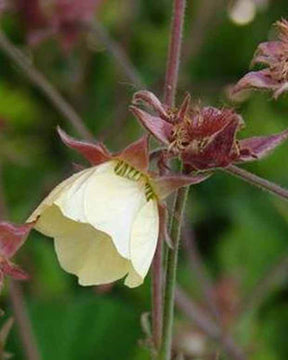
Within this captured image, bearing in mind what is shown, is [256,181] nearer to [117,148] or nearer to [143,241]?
[143,241]

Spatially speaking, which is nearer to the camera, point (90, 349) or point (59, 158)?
point (90, 349)

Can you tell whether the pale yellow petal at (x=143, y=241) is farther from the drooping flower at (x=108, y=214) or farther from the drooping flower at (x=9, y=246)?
the drooping flower at (x=9, y=246)

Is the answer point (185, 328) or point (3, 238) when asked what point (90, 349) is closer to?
point (185, 328)

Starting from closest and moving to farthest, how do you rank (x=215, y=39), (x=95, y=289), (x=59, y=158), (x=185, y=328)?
(x=185, y=328) < (x=95, y=289) < (x=59, y=158) < (x=215, y=39)

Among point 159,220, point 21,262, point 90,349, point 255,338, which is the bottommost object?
point 255,338

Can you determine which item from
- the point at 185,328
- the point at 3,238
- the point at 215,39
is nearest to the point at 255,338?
Answer: the point at 185,328

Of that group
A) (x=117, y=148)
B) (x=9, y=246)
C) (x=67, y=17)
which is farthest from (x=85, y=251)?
(x=117, y=148)
